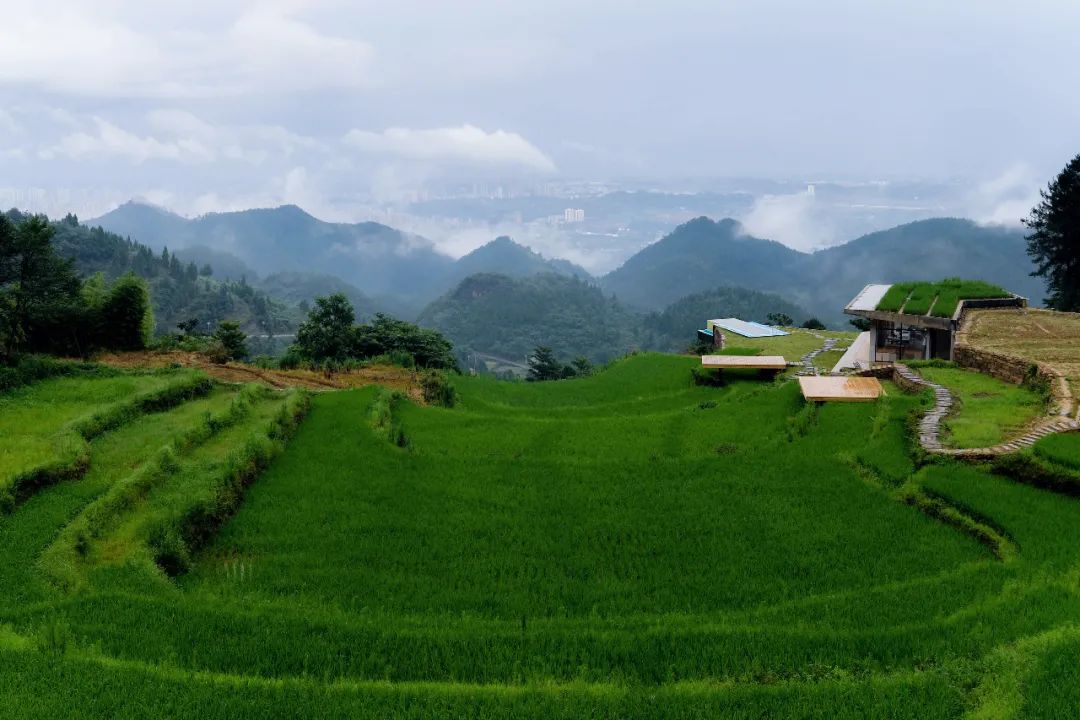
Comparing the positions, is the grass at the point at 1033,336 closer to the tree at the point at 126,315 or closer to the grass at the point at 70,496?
the grass at the point at 70,496

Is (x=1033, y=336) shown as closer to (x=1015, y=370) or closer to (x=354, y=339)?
(x=1015, y=370)

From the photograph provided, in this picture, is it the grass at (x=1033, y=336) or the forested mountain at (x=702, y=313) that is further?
the forested mountain at (x=702, y=313)

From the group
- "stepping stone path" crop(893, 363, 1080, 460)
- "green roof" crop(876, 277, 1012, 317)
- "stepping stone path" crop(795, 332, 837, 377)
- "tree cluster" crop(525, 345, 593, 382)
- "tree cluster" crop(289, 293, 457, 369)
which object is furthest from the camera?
→ "tree cluster" crop(525, 345, 593, 382)

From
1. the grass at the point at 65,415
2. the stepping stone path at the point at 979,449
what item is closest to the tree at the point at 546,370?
the grass at the point at 65,415

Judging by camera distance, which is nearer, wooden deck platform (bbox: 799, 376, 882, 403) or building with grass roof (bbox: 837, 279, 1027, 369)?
wooden deck platform (bbox: 799, 376, 882, 403)

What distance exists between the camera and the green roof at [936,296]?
1958 cm

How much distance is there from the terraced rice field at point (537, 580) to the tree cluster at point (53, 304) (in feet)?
22.3

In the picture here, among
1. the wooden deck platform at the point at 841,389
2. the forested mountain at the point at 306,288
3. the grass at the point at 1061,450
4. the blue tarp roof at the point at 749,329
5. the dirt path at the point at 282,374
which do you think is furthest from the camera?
the forested mountain at the point at 306,288

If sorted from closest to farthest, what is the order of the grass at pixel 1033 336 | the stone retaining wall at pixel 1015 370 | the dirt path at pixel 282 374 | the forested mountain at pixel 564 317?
the stone retaining wall at pixel 1015 370 → the grass at pixel 1033 336 → the dirt path at pixel 282 374 → the forested mountain at pixel 564 317

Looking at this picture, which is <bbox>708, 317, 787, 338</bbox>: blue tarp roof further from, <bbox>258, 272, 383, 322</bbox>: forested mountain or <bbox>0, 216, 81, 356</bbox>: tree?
<bbox>258, 272, 383, 322</bbox>: forested mountain

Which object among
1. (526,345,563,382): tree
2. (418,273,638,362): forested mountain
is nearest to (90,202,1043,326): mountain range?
(418,273,638,362): forested mountain

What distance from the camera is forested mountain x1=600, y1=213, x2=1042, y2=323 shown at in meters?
129

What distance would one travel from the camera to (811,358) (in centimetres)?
2273

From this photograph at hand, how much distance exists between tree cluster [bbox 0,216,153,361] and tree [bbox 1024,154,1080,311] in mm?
34760
